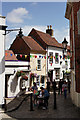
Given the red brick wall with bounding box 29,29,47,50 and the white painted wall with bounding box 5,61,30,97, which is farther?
the red brick wall with bounding box 29,29,47,50

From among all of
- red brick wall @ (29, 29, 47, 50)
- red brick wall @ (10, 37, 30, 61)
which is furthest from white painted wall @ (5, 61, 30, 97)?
red brick wall @ (29, 29, 47, 50)

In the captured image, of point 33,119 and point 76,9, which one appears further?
point 76,9

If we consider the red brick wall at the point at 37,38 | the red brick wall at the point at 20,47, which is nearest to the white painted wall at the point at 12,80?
the red brick wall at the point at 20,47

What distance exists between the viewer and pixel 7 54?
1727 centimetres

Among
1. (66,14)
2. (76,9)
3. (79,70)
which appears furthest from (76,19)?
(66,14)

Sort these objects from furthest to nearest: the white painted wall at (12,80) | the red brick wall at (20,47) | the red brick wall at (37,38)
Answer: the red brick wall at (37,38) → the red brick wall at (20,47) → the white painted wall at (12,80)

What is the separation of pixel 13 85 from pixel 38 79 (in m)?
5.35

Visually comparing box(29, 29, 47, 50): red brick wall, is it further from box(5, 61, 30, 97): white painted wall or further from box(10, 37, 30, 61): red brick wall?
box(5, 61, 30, 97): white painted wall

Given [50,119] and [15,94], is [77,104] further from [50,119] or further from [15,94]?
[15,94]

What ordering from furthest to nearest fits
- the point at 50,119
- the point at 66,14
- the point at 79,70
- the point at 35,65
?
the point at 35,65
the point at 66,14
the point at 79,70
the point at 50,119

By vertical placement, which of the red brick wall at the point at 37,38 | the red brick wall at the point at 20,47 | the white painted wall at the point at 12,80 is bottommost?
the white painted wall at the point at 12,80

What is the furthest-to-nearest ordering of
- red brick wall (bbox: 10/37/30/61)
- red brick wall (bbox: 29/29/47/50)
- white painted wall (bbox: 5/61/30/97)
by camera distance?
1. red brick wall (bbox: 29/29/47/50)
2. red brick wall (bbox: 10/37/30/61)
3. white painted wall (bbox: 5/61/30/97)

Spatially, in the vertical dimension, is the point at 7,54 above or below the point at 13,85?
above

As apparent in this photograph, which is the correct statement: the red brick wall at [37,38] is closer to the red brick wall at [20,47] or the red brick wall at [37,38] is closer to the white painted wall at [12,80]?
the red brick wall at [20,47]
